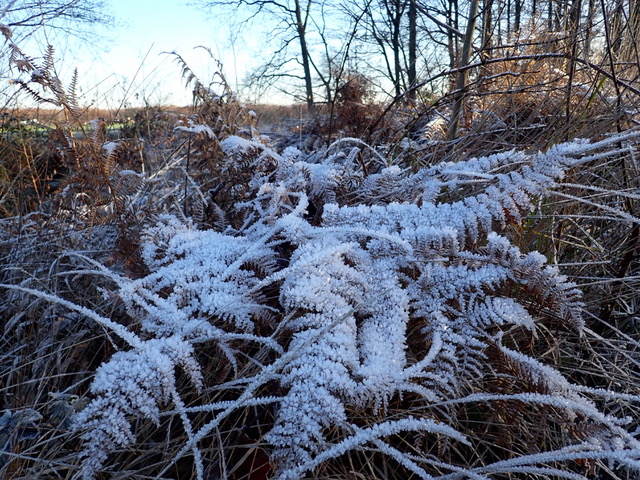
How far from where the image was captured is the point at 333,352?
874 mm

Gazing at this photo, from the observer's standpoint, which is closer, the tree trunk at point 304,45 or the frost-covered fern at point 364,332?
the frost-covered fern at point 364,332

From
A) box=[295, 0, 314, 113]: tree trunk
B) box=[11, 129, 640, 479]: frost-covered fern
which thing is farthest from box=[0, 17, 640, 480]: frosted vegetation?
box=[295, 0, 314, 113]: tree trunk

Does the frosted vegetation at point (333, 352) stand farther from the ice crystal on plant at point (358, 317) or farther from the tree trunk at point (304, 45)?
the tree trunk at point (304, 45)

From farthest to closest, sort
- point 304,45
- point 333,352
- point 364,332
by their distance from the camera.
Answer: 1. point 304,45
2. point 364,332
3. point 333,352

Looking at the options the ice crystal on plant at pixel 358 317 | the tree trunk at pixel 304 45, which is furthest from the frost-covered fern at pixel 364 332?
the tree trunk at pixel 304 45

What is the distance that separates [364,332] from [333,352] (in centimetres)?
14

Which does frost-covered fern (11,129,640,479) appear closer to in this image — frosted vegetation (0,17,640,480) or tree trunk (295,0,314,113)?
frosted vegetation (0,17,640,480)

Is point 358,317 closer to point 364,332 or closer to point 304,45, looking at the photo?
point 364,332

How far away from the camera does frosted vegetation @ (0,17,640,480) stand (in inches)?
31.9

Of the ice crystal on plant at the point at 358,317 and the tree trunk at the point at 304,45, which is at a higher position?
the tree trunk at the point at 304,45

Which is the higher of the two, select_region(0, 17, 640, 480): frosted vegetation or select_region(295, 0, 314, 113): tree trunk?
select_region(295, 0, 314, 113): tree trunk

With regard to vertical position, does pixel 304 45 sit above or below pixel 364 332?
above

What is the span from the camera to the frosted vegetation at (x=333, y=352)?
0.81m

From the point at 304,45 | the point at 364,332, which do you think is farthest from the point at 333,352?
the point at 304,45
